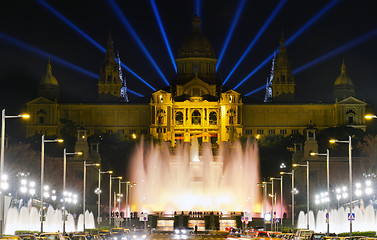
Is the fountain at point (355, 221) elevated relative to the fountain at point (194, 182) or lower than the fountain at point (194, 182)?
lower

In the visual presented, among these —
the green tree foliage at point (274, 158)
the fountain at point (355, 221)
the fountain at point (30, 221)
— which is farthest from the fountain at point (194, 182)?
the fountain at point (30, 221)

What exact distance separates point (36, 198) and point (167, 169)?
177 feet

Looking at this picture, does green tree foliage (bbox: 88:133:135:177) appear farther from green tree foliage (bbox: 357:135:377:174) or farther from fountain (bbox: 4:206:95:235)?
fountain (bbox: 4:206:95:235)

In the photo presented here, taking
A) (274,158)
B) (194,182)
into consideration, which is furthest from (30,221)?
(274,158)

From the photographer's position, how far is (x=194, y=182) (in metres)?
156

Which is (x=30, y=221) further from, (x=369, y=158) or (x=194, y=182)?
(x=194, y=182)

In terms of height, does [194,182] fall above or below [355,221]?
above

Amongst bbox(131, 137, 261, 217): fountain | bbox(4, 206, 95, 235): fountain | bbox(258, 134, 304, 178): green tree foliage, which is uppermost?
bbox(258, 134, 304, 178): green tree foliage

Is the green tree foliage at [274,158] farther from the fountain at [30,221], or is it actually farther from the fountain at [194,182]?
the fountain at [30,221]

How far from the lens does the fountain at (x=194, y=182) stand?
143750mm

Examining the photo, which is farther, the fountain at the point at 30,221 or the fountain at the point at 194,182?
the fountain at the point at 194,182

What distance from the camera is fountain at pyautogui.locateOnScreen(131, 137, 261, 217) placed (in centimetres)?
14375

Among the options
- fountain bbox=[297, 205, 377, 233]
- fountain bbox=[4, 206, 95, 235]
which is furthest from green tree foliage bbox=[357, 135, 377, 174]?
fountain bbox=[4, 206, 95, 235]

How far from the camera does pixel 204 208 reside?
143m
